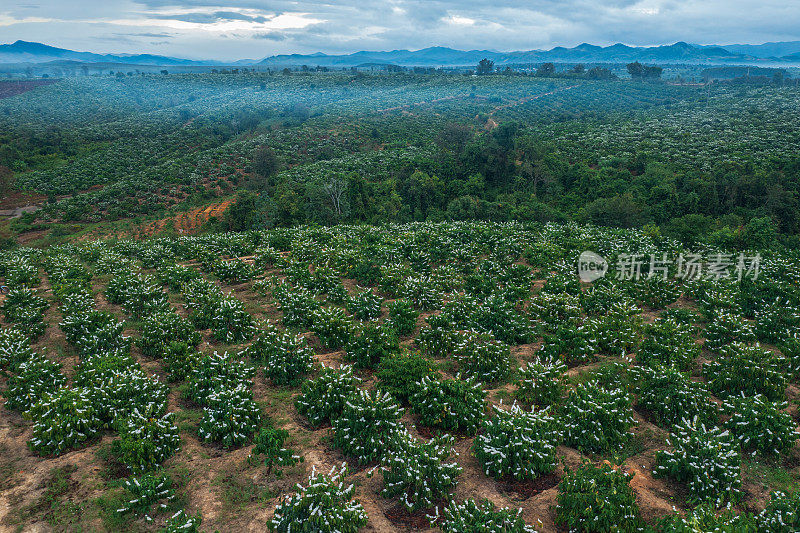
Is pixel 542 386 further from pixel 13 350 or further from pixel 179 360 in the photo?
pixel 13 350

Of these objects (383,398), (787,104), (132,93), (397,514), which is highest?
(132,93)

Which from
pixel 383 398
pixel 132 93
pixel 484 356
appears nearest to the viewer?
pixel 383 398

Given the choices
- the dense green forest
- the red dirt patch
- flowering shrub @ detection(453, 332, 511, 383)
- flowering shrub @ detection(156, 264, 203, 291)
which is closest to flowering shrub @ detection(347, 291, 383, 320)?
flowering shrub @ detection(453, 332, 511, 383)

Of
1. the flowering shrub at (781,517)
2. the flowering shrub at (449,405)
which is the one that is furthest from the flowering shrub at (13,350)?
the flowering shrub at (781,517)

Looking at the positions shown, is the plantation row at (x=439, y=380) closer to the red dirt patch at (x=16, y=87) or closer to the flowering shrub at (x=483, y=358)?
the flowering shrub at (x=483, y=358)

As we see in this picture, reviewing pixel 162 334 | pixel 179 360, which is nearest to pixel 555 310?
pixel 179 360

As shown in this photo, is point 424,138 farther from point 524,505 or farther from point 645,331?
point 524,505

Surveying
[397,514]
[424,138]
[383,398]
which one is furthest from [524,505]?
[424,138]
